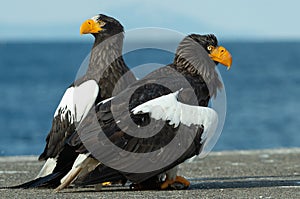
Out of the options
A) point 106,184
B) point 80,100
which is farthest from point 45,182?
point 80,100

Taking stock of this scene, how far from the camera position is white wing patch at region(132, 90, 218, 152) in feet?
27.6

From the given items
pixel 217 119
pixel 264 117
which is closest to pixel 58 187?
pixel 217 119

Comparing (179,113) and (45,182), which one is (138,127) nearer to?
(179,113)

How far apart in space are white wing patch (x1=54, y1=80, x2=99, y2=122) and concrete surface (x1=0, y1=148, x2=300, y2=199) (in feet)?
2.58

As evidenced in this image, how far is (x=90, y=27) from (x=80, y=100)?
3.54 feet

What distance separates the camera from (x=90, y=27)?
9938 millimetres

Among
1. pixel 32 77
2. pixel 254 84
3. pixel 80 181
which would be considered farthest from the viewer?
pixel 32 77

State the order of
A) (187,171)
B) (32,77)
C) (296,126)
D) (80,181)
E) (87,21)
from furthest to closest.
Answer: (32,77) < (296,126) < (187,171) < (87,21) < (80,181)

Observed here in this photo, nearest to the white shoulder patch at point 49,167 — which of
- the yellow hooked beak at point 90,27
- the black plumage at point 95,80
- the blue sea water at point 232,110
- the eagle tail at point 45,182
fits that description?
the black plumage at point 95,80

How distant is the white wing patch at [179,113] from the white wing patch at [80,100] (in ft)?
2.92

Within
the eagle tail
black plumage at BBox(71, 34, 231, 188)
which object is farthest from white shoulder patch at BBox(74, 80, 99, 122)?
the eagle tail

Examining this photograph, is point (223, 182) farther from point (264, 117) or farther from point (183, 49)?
point (264, 117)

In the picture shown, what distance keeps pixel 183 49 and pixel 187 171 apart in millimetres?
2248

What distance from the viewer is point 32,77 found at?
75688 mm
